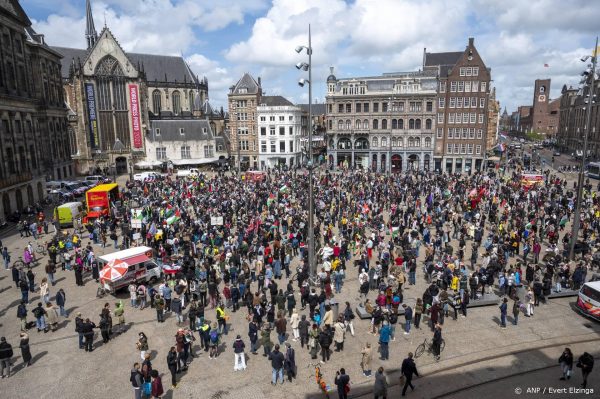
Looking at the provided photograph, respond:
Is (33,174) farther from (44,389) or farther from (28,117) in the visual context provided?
(44,389)

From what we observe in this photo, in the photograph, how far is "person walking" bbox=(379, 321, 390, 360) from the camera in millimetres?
13625

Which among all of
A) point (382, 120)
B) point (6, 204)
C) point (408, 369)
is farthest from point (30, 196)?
point (382, 120)

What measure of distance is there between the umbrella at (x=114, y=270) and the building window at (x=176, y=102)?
75.5 m

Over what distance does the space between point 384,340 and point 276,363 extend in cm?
386

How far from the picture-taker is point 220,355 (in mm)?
14688

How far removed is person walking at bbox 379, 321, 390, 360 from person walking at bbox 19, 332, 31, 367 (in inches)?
480

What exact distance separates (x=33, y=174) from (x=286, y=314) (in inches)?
1607

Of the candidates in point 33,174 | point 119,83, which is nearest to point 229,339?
point 33,174

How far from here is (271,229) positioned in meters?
27.8

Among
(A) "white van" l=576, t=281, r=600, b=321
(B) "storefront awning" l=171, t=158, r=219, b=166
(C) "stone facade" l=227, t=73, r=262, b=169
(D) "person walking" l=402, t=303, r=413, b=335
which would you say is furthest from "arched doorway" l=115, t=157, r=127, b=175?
(A) "white van" l=576, t=281, r=600, b=321

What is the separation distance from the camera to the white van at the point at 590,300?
1655 cm

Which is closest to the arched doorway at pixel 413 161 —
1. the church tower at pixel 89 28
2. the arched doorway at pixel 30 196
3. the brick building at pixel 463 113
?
the brick building at pixel 463 113

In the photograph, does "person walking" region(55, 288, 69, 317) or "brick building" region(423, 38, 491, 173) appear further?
"brick building" region(423, 38, 491, 173)

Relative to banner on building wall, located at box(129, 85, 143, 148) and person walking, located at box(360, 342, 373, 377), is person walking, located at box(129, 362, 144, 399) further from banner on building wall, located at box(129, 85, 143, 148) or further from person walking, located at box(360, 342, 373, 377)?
banner on building wall, located at box(129, 85, 143, 148)
